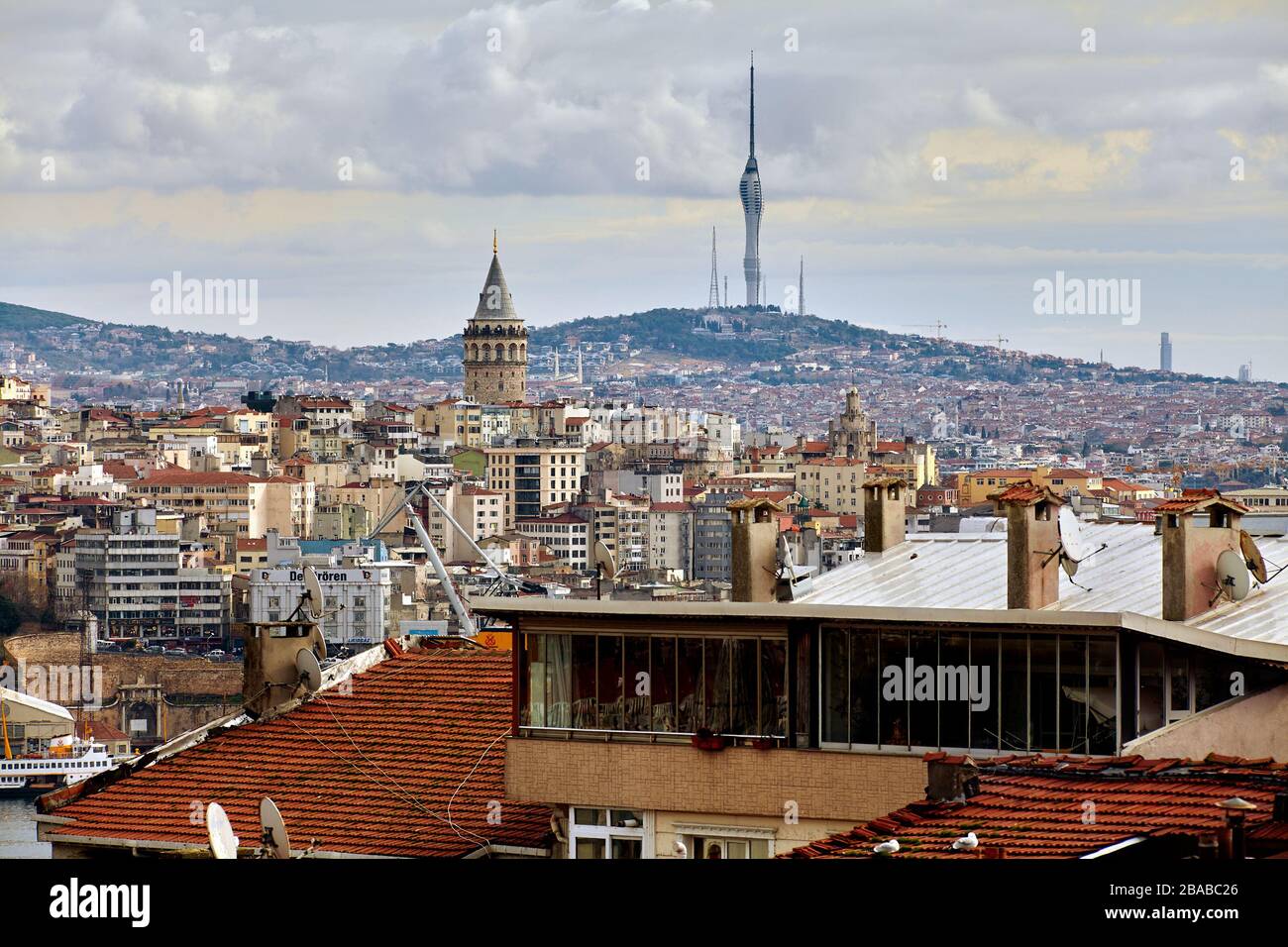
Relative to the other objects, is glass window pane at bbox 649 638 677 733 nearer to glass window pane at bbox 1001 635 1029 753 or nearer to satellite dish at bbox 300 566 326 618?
glass window pane at bbox 1001 635 1029 753

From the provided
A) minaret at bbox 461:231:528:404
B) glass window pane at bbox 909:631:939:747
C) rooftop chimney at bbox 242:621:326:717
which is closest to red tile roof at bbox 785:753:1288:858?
glass window pane at bbox 909:631:939:747

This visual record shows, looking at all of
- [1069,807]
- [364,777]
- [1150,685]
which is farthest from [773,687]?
[1069,807]

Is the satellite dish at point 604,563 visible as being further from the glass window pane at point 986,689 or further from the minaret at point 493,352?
the minaret at point 493,352

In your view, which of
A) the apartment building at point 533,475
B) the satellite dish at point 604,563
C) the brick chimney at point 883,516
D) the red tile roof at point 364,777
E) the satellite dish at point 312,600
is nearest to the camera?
the red tile roof at point 364,777

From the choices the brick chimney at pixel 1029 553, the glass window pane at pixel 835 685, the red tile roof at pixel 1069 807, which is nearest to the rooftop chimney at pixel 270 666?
the glass window pane at pixel 835 685

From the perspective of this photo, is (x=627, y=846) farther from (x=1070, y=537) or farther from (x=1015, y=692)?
(x=1070, y=537)

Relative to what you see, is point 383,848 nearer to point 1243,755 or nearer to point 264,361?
point 1243,755

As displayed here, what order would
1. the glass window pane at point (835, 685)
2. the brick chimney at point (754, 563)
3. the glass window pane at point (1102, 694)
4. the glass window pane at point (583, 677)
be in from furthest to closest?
the brick chimney at point (754, 563) → the glass window pane at point (583, 677) → the glass window pane at point (835, 685) → the glass window pane at point (1102, 694)

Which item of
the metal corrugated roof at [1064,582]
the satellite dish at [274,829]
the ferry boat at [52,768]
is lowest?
the ferry boat at [52,768]
